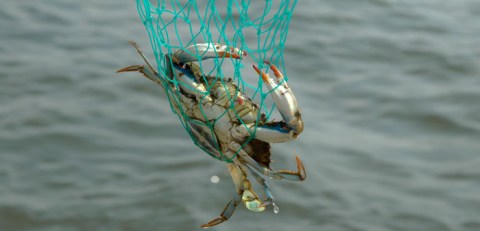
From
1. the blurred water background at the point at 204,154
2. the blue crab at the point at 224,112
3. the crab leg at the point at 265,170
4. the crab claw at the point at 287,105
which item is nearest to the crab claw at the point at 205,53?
the blue crab at the point at 224,112

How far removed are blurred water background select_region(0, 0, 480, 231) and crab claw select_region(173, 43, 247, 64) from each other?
3.61 meters

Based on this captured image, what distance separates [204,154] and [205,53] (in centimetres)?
435

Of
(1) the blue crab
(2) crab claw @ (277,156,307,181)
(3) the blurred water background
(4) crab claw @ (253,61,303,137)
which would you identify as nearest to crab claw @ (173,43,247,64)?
(1) the blue crab

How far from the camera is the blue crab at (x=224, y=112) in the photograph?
165 inches

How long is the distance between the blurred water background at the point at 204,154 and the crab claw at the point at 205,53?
3.61 meters

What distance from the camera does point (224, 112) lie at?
4371 millimetres

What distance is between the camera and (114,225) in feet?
25.6

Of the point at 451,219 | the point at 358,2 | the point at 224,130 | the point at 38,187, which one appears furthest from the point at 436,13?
the point at 224,130

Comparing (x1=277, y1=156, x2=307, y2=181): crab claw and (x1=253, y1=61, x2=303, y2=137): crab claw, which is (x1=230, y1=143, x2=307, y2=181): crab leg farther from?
(x1=253, y1=61, x2=303, y2=137): crab claw

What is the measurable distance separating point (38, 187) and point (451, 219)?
146 inches

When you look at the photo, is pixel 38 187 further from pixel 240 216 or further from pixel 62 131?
pixel 240 216

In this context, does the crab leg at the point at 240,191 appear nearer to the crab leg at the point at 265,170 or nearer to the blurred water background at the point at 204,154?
the crab leg at the point at 265,170

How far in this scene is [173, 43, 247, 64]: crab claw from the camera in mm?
4188

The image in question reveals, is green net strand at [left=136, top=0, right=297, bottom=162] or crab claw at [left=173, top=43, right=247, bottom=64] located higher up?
green net strand at [left=136, top=0, right=297, bottom=162]
